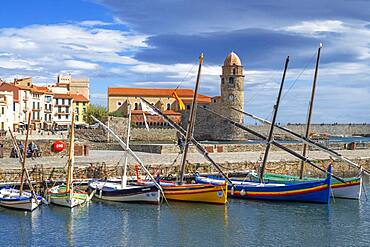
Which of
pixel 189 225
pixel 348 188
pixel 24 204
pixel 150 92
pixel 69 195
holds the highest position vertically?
Answer: pixel 150 92

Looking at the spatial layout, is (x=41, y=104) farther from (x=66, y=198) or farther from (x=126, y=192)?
(x=66, y=198)

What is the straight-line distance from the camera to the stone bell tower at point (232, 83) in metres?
98.1

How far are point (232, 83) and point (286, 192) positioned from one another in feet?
234

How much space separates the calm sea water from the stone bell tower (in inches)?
2806

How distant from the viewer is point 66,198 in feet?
82.5

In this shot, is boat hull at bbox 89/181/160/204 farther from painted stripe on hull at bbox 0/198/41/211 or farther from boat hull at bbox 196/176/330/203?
boat hull at bbox 196/176/330/203

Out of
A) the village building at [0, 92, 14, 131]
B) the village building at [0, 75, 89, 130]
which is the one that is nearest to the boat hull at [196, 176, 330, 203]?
the village building at [0, 92, 14, 131]

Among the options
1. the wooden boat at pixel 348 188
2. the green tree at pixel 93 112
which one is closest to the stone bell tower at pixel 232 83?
the green tree at pixel 93 112

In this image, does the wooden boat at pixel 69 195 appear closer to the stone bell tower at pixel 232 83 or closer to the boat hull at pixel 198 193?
the boat hull at pixel 198 193

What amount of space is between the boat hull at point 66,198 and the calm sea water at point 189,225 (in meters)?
0.33

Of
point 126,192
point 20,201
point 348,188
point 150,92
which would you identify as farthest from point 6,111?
point 150,92

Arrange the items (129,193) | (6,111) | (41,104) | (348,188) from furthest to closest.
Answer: (41,104) < (6,111) < (348,188) < (129,193)

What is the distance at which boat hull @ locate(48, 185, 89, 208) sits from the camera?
82.5ft

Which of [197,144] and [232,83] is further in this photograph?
[232,83]
